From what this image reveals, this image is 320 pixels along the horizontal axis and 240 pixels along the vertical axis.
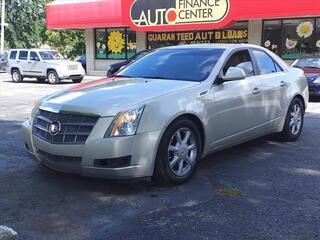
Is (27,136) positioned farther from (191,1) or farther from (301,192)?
(191,1)

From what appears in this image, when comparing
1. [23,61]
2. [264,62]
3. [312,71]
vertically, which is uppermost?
[264,62]

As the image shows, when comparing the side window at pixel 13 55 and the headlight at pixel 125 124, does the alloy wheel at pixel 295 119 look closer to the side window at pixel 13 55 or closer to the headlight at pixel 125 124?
the headlight at pixel 125 124

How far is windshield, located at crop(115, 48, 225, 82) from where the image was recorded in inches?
231

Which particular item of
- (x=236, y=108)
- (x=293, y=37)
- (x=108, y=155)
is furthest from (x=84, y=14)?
(x=108, y=155)

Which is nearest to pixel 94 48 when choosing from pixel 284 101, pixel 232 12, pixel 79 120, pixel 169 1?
pixel 169 1

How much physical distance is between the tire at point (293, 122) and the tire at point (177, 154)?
2.36 m

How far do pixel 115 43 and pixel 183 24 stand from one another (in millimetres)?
5636

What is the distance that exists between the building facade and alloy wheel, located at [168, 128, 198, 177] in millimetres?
16335

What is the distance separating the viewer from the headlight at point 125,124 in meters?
4.72

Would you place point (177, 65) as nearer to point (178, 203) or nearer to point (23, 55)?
point (178, 203)

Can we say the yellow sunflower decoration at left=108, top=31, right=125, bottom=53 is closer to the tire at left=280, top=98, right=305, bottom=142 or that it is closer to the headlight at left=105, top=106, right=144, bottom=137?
the tire at left=280, top=98, right=305, bottom=142

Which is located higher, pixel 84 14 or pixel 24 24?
pixel 24 24

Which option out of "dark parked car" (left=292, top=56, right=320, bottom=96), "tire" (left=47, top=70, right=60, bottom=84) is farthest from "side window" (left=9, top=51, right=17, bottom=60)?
"dark parked car" (left=292, top=56, right=320, bottom=96)

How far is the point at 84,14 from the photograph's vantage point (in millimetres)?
26750
